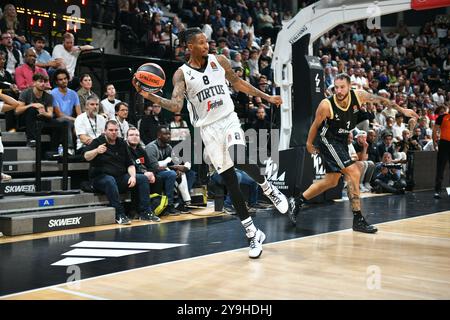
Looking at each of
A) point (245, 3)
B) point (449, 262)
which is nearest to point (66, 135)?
point (449, 262)

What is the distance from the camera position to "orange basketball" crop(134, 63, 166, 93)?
5.15 m

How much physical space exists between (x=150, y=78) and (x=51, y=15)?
23.3 ft

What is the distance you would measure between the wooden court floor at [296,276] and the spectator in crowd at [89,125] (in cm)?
372

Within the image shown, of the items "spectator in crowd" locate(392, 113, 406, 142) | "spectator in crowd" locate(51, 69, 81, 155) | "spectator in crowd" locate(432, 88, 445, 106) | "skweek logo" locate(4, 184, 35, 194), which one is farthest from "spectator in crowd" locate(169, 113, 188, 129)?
"spectator in crowd" locate(432, 88, 445, 106)

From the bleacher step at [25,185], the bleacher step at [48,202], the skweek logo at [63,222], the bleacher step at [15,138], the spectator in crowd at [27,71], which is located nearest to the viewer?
the skweek logo at [63,222]

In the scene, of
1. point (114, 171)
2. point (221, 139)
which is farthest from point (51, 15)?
point (221, 139)

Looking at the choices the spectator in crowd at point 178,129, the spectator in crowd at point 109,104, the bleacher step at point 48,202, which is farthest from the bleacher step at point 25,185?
the spectator in crowd at point 178,129

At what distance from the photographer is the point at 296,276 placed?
4523mm

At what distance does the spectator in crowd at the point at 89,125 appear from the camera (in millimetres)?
8445

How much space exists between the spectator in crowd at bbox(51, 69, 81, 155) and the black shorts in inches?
159

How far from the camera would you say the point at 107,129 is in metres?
7.99

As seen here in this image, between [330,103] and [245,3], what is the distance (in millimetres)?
13274

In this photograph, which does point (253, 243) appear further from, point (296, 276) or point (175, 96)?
point (175, 96)

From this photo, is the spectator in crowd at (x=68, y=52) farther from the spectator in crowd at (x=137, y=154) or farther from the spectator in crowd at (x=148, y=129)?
the spectator in crowd at (x=137, y=154)
